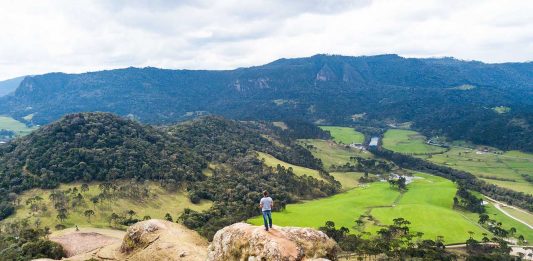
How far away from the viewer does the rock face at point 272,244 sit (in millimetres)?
30047

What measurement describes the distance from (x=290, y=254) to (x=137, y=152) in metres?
149

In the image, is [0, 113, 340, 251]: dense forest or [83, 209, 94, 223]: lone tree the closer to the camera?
[83, 209, 94, 223]: lone tree

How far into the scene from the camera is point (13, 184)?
136875 mm

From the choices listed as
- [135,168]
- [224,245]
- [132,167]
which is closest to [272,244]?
[224,245]

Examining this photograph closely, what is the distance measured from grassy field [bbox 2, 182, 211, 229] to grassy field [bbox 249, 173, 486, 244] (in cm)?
2997

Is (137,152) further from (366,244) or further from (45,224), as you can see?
(366,244)

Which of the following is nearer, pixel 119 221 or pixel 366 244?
pixel 366 244

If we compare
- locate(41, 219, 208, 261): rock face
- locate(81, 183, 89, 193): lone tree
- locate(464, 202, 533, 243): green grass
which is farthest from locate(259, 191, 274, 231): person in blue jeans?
locate(464, 202, 533, 243): green grass

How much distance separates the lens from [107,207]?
129250 millimetres

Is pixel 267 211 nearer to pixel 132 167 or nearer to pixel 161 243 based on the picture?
pixel 161 243

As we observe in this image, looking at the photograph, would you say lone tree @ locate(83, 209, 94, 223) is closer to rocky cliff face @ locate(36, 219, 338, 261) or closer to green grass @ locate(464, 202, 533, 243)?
rocky cliff face @ locate(36, 219, 338, 261)

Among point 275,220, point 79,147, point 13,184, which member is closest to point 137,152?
point 79,147

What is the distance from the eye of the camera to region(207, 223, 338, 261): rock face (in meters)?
30.0

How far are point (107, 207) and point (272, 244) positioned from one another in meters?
113
